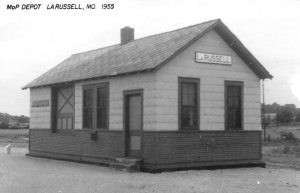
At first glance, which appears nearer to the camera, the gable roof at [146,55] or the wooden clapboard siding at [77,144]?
the gable roof at [146,55]

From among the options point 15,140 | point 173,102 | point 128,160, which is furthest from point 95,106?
point 15,140

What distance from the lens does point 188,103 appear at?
56.2ft

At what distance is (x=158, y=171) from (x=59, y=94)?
8.53 meters

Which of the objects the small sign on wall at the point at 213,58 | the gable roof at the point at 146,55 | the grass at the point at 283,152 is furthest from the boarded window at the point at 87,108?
the grass at the point at 283,152

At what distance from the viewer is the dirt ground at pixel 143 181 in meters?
12.2

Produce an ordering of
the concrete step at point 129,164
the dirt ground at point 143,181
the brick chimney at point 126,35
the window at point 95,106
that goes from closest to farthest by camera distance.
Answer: the dirt ground at point 143,181, the concrete step at point 129,164, the window at point 95,106, the brick chimney at point 126,35

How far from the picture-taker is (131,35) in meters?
22.8

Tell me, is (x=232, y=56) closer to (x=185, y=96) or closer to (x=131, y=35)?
(x=185, y=96)

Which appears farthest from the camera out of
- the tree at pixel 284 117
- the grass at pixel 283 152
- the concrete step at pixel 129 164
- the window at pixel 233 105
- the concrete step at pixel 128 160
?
the tree at pixel 284 117

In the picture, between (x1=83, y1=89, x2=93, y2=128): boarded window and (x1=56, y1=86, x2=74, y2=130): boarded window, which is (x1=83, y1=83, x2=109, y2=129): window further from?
(x1=56, y1=86, x2=74, y2=130): boarded window

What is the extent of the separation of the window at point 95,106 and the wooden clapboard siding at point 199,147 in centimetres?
311

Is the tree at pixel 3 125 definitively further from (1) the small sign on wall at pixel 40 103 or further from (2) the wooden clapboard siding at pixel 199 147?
(2) the wooden clapboard siding at pixel 199 147

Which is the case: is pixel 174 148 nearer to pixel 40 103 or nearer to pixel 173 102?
pixel 173 102

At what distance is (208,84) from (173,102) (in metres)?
1.76
